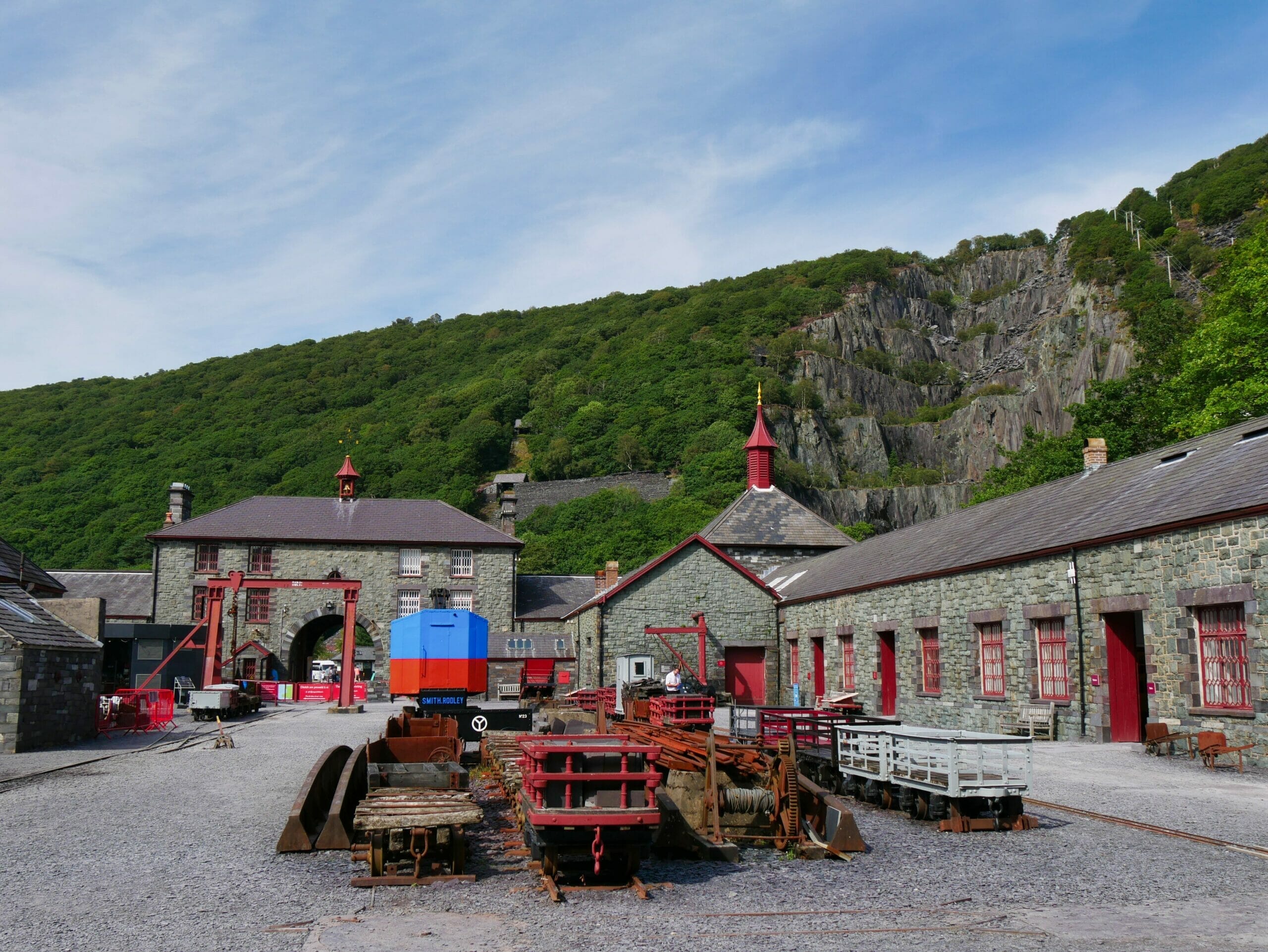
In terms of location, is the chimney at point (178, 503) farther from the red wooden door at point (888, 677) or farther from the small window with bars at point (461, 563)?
the red wooden door at point (888, 677)

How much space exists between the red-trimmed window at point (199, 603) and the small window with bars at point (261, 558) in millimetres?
2101

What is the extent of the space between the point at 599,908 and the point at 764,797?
2815 mm

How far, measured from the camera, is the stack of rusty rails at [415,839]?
7621 millimetres

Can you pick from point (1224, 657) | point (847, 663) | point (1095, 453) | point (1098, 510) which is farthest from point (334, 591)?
point (1224, 657)

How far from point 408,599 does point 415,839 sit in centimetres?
3695

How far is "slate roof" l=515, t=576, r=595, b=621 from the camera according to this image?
44594 millimetres

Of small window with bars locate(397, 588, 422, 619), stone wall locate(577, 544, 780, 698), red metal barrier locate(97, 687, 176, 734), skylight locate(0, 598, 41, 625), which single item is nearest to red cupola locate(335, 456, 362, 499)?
small window with bars locate(397, 588, 422, 619)

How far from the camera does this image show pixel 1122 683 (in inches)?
656

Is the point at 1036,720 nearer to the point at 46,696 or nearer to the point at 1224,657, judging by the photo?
the point at 1224,657

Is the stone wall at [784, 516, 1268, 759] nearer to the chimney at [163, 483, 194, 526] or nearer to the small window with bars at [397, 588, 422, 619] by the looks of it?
the small window with bars at [397, 588, 422, 619]

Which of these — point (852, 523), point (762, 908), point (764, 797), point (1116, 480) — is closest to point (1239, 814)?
point (764, 797)

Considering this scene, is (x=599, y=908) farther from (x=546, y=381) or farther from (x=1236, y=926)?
(x=546, y=381)

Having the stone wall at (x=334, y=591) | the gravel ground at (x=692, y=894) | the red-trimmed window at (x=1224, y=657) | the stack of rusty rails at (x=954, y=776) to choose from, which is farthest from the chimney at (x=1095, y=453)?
the stone wall at (x=334, y=591)

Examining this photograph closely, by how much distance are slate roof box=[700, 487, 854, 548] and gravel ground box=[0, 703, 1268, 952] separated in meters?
27.1
